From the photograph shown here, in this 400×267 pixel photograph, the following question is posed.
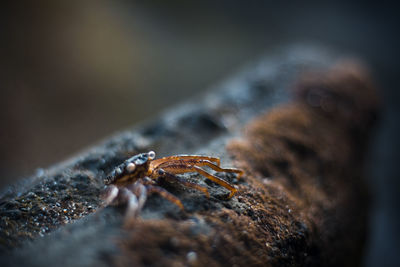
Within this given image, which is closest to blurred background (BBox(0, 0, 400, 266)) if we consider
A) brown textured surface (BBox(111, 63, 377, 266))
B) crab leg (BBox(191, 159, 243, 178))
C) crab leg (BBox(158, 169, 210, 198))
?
brown textured surface (BBox(111, 63, 377, 266))

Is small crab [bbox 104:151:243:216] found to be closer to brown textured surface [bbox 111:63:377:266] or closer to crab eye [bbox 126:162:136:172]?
crab eye [bbox 126:162:136:172]

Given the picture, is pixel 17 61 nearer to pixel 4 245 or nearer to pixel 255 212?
pixel 4 245

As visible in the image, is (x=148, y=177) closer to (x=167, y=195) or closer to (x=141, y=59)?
(x=167, y=195)

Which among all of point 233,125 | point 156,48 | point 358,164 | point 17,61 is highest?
point 156,48

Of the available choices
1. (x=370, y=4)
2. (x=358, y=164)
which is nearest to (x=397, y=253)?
(x=358, y=164)

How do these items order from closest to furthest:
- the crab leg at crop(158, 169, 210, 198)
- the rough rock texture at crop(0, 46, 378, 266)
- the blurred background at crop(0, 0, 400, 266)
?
the rough rock texture at crop(0, 46, 378, 266) < the crab leg at crop(158, 169, 210, 198) < the blurred background at crop(0, 0, 400, 266)

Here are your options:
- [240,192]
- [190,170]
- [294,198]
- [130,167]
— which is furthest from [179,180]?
[294,198]

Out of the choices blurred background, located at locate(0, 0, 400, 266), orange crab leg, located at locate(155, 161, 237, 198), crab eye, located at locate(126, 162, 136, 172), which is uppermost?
blurred background, located at locate(0, 0, 400, 266)
